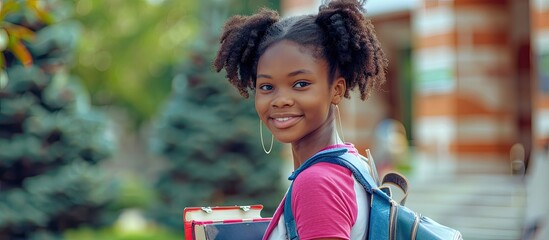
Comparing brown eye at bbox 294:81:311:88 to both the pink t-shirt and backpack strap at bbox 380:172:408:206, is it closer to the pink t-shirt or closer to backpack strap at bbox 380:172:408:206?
the pink t-shirt

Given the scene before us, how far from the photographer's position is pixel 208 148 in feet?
47.3

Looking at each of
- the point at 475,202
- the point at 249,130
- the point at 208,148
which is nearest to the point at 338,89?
the point at 249,130

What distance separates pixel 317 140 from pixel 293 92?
0.17 meters

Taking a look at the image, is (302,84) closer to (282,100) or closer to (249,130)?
(282,100)

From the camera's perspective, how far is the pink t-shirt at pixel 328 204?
2.30m

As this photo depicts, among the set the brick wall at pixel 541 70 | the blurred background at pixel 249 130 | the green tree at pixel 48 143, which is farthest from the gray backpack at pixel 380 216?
the brick wall at pixel 541 70

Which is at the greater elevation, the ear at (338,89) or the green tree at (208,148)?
the green tree at (208,148)

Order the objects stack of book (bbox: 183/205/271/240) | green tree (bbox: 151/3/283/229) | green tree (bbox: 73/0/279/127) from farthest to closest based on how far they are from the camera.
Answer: green tree (bbox: 73/0/279/127) < green tree (bbox: 151/3/283/229) < stack of book (bbox: 183/205/271/240)

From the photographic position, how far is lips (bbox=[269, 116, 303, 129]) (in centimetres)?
253

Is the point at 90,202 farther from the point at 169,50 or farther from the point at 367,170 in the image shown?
the point at 169,50

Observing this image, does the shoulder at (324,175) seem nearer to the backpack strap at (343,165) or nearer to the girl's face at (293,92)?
the backpack strap at (343,165)

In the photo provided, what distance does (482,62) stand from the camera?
17047mm

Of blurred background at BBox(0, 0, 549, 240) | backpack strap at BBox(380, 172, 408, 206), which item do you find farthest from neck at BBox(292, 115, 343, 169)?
blurred background at BBox(0, 0, 549, 240)

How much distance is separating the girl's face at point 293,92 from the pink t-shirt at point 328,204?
17 cm
